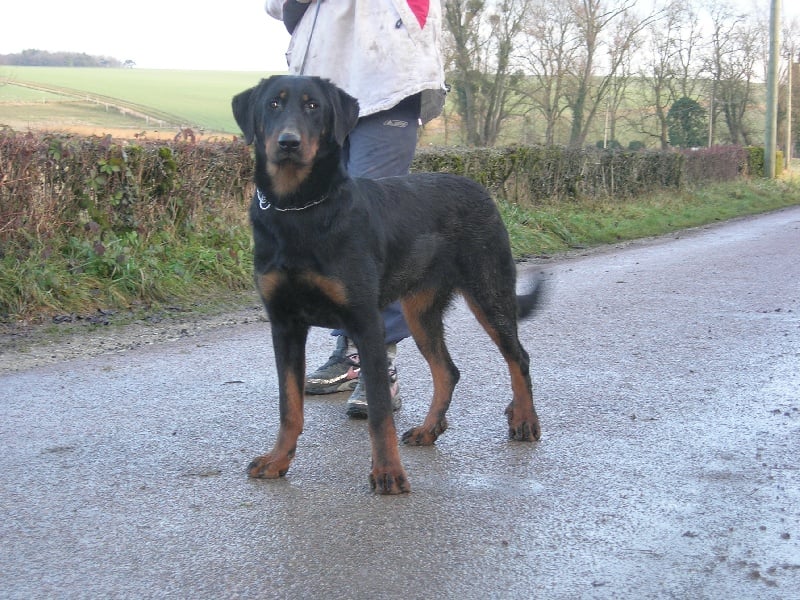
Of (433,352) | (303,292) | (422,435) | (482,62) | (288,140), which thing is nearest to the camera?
(288,140)

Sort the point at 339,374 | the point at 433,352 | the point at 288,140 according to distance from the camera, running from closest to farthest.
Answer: the point at 288,140
the point at 433,352
the point at 339,374

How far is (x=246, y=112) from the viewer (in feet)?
13.0

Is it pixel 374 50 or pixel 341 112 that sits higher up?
pixel 374 50

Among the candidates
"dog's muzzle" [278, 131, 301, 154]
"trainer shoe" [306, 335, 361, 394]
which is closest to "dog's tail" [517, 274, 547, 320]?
"trainer shoe" [306, 335, 361, 394]

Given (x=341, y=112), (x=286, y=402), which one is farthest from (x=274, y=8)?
(x=286, y=402)

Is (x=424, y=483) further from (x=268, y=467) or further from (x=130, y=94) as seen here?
(x=130, y=94)

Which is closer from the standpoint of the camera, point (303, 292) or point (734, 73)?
point (303, 292)

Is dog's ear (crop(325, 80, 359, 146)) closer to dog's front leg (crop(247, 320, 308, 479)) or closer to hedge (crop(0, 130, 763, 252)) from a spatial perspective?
dog's front leg (crop(247, 320, 308, 479))

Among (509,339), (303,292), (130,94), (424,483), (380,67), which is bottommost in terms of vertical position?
(424,483)

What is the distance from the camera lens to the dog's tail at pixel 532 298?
15.8 ft

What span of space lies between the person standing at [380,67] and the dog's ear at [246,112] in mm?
933

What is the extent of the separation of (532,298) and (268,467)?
1716 millimetres

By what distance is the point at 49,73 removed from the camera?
37656mm

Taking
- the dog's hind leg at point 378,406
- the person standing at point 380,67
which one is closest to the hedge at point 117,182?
the person standing at point 380,67
